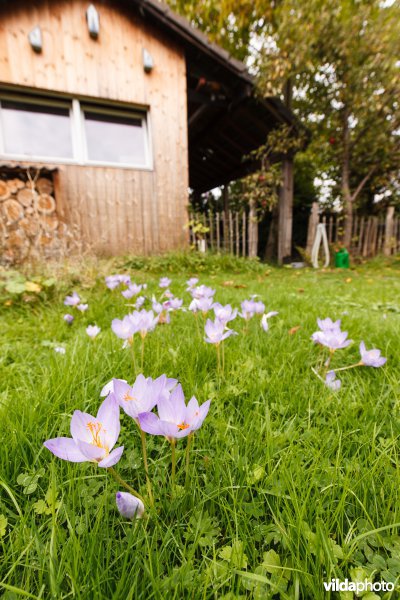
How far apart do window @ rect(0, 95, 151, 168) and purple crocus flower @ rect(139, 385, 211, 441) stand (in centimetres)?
713

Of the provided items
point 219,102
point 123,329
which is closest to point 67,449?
point 123,329

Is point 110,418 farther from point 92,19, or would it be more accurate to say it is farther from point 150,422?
point 92,19

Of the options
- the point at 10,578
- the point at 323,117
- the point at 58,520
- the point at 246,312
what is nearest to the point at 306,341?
the point at 246,312

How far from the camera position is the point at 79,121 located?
6422 millimetres

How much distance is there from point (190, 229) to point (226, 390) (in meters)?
7.07

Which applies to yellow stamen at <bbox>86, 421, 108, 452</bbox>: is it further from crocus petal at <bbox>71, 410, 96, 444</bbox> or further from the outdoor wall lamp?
the outdoor wall lamp

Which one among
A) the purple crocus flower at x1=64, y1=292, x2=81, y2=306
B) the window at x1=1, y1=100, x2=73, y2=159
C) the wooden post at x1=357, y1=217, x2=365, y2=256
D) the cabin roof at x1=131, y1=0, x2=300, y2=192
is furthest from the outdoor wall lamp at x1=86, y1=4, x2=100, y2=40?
the wooden post at x1=357, y1=217, x2=365, y2=256

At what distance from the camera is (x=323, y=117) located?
9867 mm

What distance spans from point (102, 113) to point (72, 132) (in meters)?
0.81

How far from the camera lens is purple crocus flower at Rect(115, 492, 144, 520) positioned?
0.54 meters

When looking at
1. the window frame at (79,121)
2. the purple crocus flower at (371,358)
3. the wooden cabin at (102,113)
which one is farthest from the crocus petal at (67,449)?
the window frame at (79,121)

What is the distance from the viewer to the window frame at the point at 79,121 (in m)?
6.16

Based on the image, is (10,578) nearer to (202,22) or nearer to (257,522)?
(257,522)

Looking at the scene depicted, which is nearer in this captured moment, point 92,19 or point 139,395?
point 139,395
